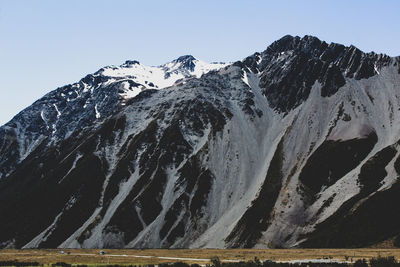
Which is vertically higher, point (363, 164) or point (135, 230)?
point (135, 230)

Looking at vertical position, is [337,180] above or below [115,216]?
below

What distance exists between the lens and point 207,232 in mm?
183375

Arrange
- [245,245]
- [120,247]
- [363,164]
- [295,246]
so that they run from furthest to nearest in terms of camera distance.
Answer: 1. [120,247]
2. [363,164]
3. [245,245]
4. [295,246]

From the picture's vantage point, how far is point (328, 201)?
551ft

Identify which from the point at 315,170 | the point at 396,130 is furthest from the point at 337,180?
the point at 396,130

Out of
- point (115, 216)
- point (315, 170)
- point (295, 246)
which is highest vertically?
point (115, 216)

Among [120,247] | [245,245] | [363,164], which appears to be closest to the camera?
[245,245]

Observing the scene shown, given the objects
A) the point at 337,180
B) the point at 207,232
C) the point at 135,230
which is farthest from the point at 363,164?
the point at 135,230

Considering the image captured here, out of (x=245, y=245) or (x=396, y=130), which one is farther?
(x=396, y=130)

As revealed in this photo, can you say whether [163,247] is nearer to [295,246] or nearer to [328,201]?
[295,246]

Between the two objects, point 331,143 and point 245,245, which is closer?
point 245,245

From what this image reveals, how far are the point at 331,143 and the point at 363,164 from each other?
25057 mm

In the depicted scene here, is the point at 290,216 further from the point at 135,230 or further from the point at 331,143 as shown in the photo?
the point at 135,230

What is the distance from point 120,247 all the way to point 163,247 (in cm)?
1933
